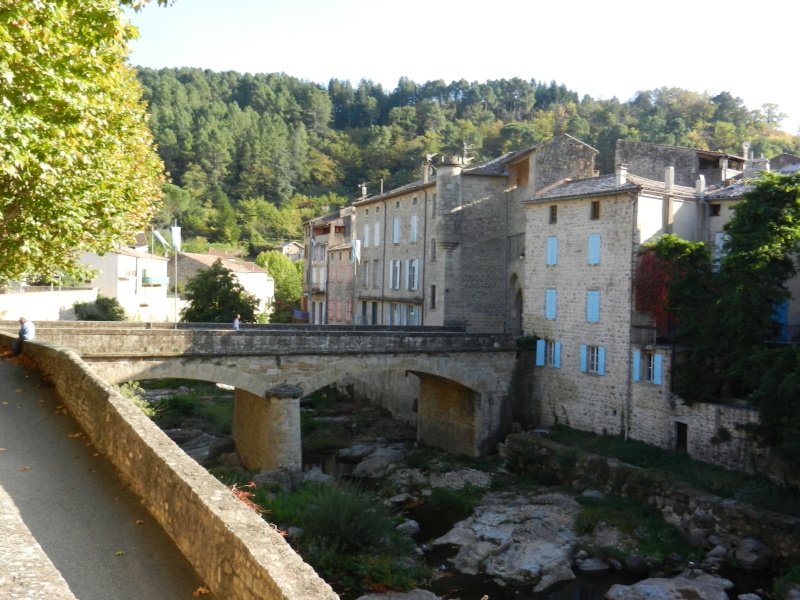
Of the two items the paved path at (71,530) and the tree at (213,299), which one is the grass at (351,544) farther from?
the tree at (213,299)

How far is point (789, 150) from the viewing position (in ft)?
234

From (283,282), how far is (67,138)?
49773mm

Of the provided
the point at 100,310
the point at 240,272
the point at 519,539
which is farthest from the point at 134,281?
the point at 519,539

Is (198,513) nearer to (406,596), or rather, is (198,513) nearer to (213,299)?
(406,596)

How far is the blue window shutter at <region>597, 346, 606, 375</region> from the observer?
79.8ft

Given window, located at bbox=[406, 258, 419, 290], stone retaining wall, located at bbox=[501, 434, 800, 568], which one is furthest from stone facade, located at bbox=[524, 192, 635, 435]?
window, located at bbox=[406, 258, 419, 290]

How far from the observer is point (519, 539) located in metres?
18.9

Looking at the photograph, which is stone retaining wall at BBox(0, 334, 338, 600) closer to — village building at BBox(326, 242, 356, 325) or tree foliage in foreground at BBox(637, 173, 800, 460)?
tree foliage in foreground at BBox(637, 173, 800, 460)

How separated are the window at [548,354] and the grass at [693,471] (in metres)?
2.46

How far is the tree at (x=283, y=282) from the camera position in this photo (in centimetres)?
5478

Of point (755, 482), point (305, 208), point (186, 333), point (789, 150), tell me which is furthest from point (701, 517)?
point (305, 208)

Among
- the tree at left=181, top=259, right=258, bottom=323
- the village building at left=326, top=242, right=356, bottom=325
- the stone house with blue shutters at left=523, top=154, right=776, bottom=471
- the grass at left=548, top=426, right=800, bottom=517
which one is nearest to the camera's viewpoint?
the grass at left=548, top=426, right=800, bottom=517

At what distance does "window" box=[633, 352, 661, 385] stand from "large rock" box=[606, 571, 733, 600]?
727 centimetres

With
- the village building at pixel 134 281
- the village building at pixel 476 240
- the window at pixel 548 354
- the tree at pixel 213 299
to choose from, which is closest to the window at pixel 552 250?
the window at pixel 548 354
